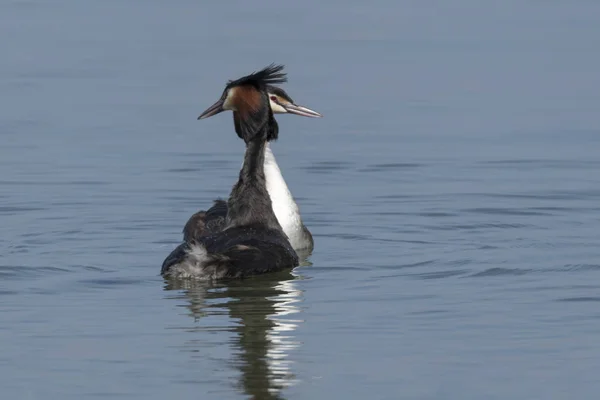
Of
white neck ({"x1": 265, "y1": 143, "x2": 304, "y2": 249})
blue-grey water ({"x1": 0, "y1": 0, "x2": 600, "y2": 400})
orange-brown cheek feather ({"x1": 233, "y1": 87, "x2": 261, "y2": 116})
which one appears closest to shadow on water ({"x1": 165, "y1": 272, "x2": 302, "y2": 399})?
blue-grey water ({"x1": 0, "y1": 0, "x2": 600, "y2": 400})

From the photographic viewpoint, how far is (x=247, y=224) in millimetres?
12164

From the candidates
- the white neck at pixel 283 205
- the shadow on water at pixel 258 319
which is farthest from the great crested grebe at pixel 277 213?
the shadow on water at pixel 258 319

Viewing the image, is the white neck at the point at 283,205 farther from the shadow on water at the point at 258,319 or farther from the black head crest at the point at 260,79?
the shadow on water at the point at 258,319

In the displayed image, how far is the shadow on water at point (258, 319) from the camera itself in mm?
8336

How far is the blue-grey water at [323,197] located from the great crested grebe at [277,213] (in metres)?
0.24

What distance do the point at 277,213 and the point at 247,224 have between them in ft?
2.59

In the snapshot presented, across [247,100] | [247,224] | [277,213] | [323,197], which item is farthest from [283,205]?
[323,197]

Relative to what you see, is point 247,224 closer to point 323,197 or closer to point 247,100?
point 247,100

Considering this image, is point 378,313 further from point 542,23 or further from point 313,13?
point 313,13

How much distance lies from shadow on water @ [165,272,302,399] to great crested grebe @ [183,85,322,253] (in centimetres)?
116

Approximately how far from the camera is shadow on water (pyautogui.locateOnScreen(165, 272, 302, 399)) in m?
8.34

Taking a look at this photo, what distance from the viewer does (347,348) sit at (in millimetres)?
8945

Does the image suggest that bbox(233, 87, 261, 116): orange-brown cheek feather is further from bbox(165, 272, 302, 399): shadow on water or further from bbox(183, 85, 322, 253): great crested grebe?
bbox(165, 272, 302, 399): shadow on water

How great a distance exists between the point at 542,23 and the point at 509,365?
1698cm
